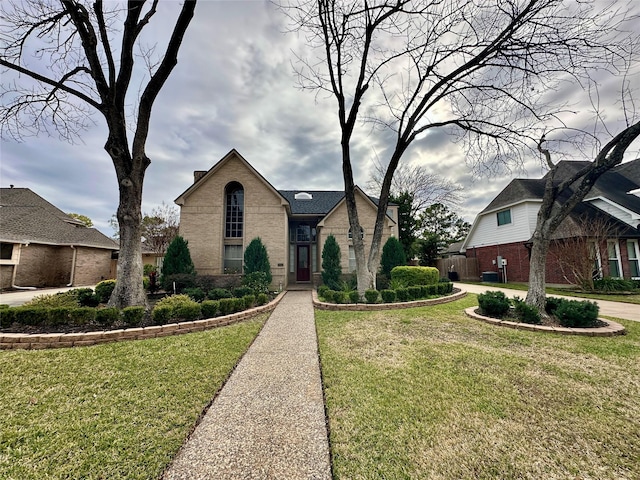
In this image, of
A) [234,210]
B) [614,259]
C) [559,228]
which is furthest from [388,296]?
[614,259]

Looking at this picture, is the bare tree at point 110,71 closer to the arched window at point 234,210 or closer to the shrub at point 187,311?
the shrub at point 187,311

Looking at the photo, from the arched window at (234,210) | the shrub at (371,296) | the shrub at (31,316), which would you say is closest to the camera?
the shrub at (31,316)

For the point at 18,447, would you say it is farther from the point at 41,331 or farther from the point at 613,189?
the point at 613,189

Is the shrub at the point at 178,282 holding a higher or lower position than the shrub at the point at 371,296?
higher

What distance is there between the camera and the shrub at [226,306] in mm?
7133

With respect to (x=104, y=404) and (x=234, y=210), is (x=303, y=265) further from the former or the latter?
(x=104, y=404)

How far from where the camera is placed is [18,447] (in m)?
2.32

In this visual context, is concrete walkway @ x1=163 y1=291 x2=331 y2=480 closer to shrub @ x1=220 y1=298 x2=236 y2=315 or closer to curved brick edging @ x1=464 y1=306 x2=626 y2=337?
shrub @ x1=220 y1=298 x2=236 y2=315

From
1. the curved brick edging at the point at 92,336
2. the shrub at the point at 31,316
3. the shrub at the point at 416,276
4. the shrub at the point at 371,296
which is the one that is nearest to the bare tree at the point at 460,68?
the shrub at the point at 371,296

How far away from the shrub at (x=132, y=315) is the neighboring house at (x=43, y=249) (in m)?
15.0

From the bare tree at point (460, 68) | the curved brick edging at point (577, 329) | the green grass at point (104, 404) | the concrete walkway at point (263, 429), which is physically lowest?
the concrete walkway at point (263, 429)

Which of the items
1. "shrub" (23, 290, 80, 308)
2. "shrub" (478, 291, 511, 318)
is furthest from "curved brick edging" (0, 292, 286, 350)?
"shrub" (478, 291, 511, 318)

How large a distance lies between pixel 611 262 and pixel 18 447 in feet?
76.4

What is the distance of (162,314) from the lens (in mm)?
6109
